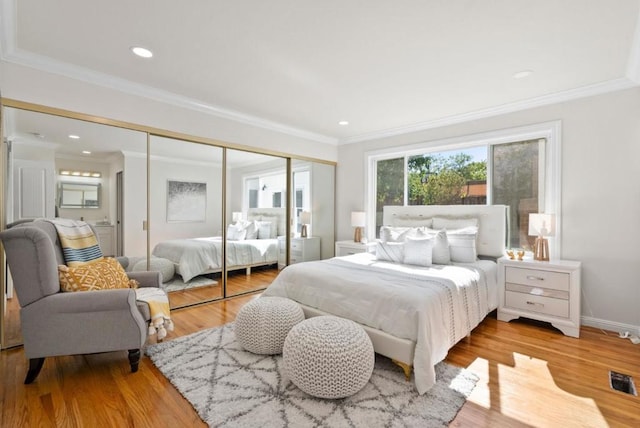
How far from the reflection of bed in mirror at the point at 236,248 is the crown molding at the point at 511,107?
6.82 ft

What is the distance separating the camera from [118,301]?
6.89 feet

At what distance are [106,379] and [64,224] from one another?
1326 millimetres

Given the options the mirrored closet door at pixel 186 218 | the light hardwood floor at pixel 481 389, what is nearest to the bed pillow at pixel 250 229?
the mirrored closet door at pixel 186 218

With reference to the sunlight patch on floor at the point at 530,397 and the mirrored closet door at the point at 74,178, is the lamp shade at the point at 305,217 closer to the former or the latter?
the mirrored closet door at the point at 74,178

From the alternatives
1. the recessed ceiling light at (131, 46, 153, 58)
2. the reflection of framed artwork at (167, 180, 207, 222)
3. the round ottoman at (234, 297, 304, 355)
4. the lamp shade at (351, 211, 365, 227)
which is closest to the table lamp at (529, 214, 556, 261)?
the lamp shade at (351, 211, 365, 227)

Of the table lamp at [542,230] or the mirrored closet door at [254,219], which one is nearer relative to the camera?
the table lamp at [542,230]

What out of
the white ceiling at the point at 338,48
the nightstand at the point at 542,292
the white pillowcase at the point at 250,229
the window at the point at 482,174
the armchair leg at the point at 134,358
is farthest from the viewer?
the white pillowcase at the point at 250,229

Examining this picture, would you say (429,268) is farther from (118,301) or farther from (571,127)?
(118,301)

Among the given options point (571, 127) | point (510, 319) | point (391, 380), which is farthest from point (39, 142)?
point (571, 127)

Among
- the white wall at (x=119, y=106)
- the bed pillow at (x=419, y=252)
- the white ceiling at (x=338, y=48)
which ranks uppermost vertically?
the white ceiling at (x=338, y=48)

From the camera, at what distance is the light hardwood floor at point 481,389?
176 centimetres

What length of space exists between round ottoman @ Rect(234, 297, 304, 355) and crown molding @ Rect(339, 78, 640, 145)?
A: 3254 millimetres

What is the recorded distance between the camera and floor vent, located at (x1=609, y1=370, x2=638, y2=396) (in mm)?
2057

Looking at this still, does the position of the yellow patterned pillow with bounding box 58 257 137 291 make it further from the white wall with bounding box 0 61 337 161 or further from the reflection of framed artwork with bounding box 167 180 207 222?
the white wall with bounding box 0 61 337 161
